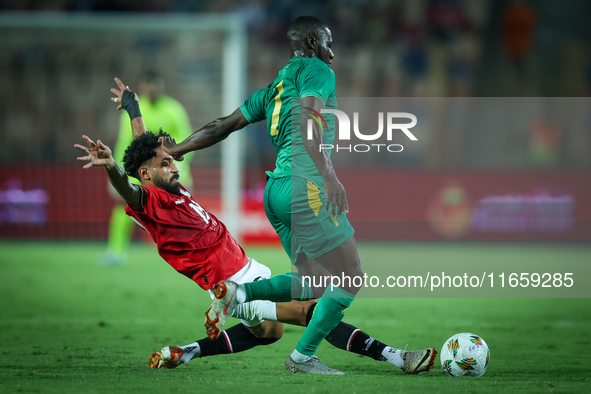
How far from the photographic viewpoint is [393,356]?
3.84 meters

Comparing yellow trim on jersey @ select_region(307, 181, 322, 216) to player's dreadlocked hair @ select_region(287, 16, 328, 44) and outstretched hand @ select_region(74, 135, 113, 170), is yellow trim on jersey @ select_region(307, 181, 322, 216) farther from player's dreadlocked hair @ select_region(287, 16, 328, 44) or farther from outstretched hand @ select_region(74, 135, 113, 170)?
outstretched hand @ select_region(74, 135, 113, 170)

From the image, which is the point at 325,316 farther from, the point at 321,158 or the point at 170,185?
the point at 170,185

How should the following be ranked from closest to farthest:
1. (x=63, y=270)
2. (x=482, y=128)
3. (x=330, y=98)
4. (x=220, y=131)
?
(x=330, y=98)
(x=220, y=131)
(x=63, y=270)
(x=482, y=128)

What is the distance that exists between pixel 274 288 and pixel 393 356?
785 mm

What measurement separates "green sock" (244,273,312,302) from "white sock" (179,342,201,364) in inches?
26.2

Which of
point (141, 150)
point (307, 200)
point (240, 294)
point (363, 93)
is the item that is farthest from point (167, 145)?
point (363, 93)

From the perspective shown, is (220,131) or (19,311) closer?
(220,131)

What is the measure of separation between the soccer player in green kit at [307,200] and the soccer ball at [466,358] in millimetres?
106

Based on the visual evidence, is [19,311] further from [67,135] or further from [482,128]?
[482,128]

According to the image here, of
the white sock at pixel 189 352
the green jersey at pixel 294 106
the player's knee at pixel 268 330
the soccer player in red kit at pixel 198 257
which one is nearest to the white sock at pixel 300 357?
the soccer player in red kit at pixel 198 257

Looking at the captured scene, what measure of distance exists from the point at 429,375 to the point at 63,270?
6.22 m

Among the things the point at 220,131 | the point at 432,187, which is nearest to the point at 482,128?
the point at 432,187

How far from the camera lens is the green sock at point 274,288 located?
3604 millimetres

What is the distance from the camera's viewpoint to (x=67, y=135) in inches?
508
